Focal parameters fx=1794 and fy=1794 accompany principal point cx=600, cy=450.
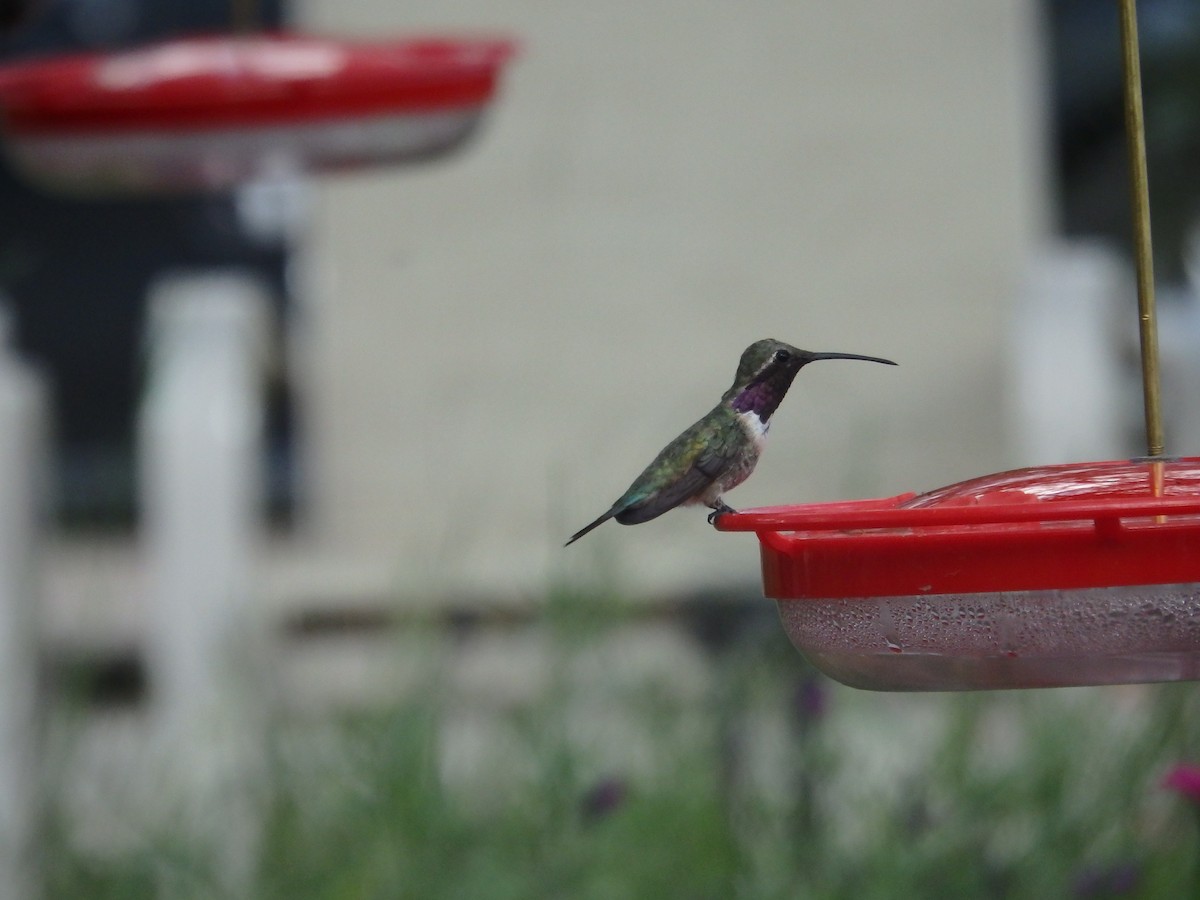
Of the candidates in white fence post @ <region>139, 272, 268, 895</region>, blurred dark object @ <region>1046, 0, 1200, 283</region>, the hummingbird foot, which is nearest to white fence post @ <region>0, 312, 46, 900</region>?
white fence post @ <region>139, 272, 268, 895</region>

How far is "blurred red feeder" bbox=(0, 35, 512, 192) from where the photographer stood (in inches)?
97.8

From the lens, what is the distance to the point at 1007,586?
103 centimetres

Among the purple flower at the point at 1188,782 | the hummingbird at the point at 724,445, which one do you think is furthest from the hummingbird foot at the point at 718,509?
the purple flower at the point at 1188,782

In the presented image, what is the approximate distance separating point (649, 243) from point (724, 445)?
4.38 metres

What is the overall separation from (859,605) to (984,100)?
4.55 metres

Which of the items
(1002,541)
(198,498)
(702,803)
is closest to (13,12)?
(702,803)

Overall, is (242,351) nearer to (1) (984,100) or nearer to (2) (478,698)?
(2) (478,698)

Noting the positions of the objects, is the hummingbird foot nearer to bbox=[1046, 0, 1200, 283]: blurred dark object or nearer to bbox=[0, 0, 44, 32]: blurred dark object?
bbox=[0, 0, 44, 32]: blurred dark object

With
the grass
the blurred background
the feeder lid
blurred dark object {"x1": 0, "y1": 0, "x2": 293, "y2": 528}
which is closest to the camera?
the feeder lid

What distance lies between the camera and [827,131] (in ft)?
18.4

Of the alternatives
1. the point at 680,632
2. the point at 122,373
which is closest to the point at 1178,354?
the point at 680,632

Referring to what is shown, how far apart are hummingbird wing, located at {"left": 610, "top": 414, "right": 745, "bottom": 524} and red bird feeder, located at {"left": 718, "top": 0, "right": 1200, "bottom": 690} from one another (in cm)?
A: 14

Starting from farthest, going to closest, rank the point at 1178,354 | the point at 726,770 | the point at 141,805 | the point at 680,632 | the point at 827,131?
the point at 827,131
the point at 680,632
the point at 1178,354
the point at 141,805
the point at 726,770

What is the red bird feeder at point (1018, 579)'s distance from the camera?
1.01 metres
